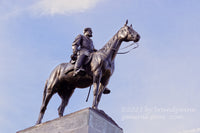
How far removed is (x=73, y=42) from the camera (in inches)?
599

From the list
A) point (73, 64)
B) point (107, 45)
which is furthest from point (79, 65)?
point (107, 45)

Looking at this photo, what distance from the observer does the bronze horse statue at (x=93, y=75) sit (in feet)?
46.8

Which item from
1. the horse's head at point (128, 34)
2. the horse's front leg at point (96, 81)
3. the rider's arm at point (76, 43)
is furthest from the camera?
the rider's arm at point (76, 43)

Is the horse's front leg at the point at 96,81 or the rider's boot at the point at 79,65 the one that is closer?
the horse's front leg at the point at 96,81

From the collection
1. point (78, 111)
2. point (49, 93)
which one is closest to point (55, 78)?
point (49, 93)

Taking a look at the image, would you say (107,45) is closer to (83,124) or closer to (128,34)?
(128,34)

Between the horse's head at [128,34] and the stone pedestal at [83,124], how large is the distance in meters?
2.92

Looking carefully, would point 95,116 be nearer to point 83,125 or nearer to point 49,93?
point 83,125

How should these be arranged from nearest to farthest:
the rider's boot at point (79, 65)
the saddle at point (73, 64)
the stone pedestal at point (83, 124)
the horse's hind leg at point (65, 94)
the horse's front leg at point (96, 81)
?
the stone pedestal at point (83, 124), the horse's front leg at point (96, 81), the rider's boot at point (79, 65), the saddle at point (73, 64), the horse's hind leg at point (65, 94)

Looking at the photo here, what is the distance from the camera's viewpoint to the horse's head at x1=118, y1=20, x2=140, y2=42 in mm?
14768

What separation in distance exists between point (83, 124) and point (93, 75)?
204 cm

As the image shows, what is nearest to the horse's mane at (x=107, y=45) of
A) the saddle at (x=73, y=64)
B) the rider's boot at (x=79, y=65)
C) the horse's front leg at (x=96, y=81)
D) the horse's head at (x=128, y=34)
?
the horse's head at (x=128, y=34)

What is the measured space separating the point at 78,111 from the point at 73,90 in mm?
2544

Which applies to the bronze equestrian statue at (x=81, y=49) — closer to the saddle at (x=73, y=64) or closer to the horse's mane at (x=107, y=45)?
the saddle at (x=73, y=64)
